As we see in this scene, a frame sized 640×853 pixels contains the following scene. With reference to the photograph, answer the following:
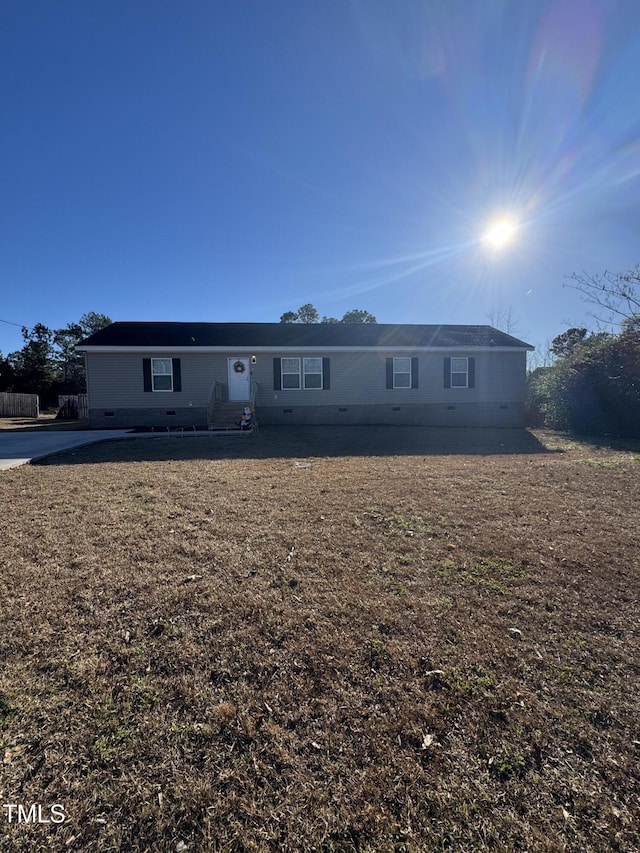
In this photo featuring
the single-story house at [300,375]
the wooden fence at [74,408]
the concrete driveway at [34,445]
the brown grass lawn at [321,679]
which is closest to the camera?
the brown grass lawn at [321,679]

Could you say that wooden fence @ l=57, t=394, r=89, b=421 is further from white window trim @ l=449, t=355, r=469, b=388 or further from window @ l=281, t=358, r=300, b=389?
white window trim @ l=449, t=355, r=469, b=388

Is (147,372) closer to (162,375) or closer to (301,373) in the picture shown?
(162,375)

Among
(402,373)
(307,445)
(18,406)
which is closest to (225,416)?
(307,445)

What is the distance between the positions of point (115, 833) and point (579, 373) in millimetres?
16546

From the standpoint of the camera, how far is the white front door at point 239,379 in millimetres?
14242

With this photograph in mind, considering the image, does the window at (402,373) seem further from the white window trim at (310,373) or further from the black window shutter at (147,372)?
the black window shutter at (147,372)

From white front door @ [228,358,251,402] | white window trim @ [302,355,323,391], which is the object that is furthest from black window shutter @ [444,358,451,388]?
white front door @ [228,358,251,402]

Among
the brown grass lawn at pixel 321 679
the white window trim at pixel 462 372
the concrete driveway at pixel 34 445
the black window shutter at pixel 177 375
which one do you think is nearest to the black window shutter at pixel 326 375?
the white window trim at pixel 462 372

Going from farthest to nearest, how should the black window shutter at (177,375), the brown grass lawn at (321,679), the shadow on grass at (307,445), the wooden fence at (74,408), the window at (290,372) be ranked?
the wooden fence at (74,408)
the window at (290,372)
the black window shutter at (177,375)
the shadow on grass at (307,445)
the brown grass lawn at (321,679)

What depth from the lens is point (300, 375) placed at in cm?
1474

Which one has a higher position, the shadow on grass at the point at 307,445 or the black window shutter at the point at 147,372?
the black window shutter at the point at 147,372

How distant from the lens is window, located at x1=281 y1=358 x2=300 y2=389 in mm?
14641

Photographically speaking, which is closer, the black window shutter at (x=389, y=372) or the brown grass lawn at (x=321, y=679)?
the brown grass lawn at (x=321, y=679)

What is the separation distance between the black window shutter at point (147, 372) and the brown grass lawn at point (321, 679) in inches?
405
